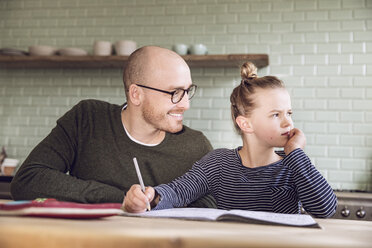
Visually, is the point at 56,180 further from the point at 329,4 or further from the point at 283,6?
the point at 329,4

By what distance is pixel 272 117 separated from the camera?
5.47ft

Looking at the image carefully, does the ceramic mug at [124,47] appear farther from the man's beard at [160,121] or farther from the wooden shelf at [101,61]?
the man's beard at [160,121]

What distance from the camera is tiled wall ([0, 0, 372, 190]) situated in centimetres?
336

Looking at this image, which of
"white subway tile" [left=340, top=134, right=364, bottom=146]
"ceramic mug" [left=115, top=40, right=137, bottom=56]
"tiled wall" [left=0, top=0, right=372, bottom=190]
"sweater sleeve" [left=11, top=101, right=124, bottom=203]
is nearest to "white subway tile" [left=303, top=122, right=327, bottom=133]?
"tiled wall" [left=0, top=0, right=372, bottom=190]

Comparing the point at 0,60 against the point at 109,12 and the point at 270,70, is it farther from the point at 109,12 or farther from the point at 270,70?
the point at 270,70

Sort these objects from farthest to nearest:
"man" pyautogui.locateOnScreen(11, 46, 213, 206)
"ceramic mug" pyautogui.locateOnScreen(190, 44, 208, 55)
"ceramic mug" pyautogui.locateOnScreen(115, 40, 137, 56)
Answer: "ceramic mug" pyautogui.locateOnScreen(115, 40, 137, 56) < "ceramic mug" pyautogui.locateOnScreen(190, 44, 208, 55) < "man" pyautogui.locateOnScreen(11, 46, 213, 206)

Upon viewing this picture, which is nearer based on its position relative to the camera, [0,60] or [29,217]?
[29,217]

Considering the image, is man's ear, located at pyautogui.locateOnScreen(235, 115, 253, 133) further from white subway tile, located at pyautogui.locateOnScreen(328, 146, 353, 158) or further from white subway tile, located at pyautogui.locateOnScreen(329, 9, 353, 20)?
white subway tile, located at pyautogui.locateOnScreen(329, 9, 353, 20)

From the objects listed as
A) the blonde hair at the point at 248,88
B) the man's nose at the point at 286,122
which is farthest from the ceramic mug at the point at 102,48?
the man's nose at the point at 286,122

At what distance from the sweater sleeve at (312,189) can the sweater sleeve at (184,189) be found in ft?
1.26

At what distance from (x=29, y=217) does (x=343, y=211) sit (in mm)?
2289

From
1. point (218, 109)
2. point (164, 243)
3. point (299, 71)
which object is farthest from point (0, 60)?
point (164, 243)

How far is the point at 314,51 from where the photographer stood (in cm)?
347

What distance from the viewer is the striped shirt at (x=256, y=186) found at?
1.41 m
